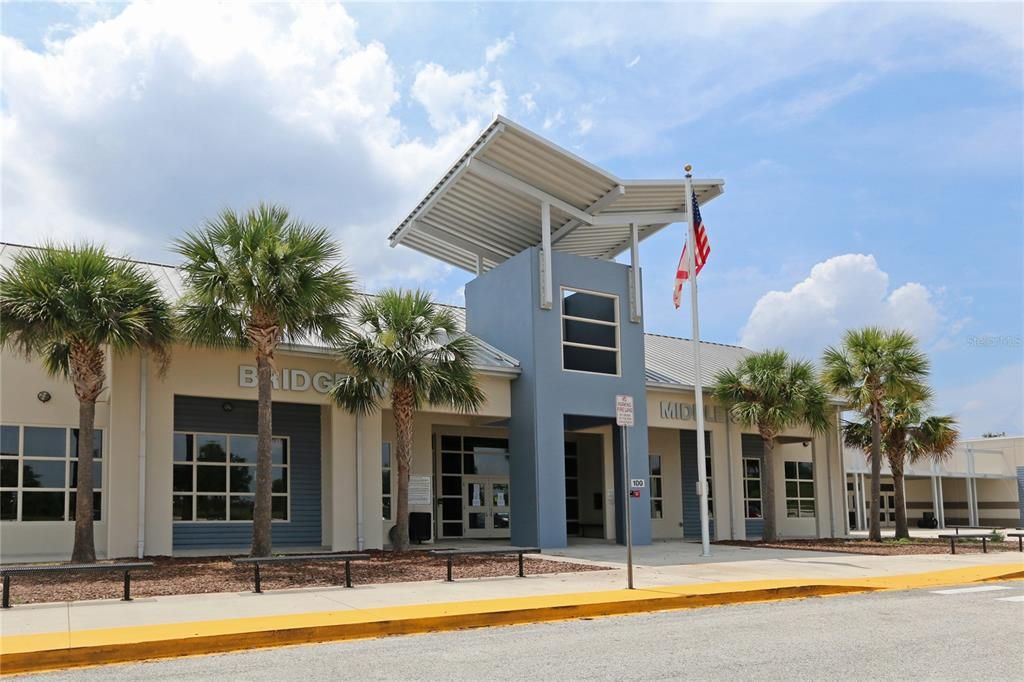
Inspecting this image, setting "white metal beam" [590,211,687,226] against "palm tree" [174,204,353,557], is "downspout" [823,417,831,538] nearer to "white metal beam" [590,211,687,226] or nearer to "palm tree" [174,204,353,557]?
"white metal beam" [590,211,687,226]

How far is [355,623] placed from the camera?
1048 cm

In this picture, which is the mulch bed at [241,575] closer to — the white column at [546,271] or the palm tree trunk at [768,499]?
the white column at [546,271]

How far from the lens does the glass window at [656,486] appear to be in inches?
1226

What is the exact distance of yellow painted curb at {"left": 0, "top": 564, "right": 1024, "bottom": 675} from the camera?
9016mm

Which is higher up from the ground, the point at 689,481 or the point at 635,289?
the point at 635,289

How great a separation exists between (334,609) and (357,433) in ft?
35.3

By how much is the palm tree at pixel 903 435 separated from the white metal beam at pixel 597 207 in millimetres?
11158

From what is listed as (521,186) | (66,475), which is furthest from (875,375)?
(66,475)

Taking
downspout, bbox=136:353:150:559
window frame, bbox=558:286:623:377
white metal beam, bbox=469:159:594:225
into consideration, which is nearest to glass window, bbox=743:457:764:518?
window frame, bbox=558:286:623:377

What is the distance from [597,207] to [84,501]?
1419cm

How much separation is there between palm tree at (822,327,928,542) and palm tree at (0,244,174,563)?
63.6 ft

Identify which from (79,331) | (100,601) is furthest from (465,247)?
(100,601)

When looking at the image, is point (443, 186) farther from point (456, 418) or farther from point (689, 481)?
point (689, 481)

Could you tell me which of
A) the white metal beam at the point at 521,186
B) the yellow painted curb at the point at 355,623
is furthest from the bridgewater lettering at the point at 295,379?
the yellow painted curb at the point at 355,623
